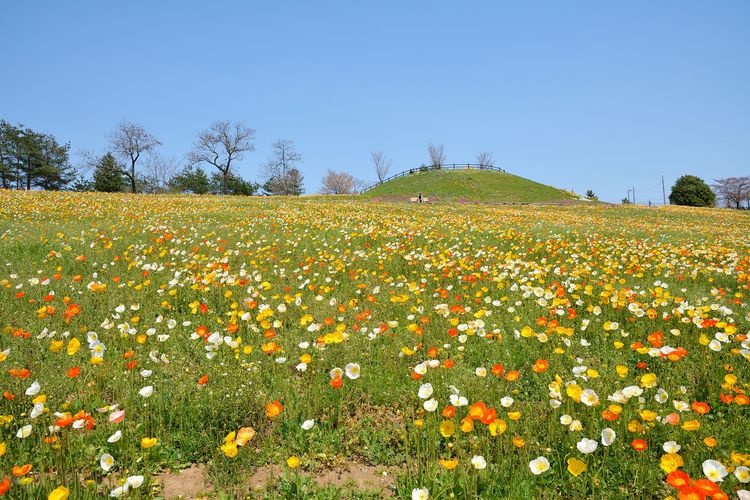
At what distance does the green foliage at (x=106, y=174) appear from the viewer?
63662mm

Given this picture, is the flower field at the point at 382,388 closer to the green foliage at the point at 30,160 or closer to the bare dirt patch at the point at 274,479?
the bare dirt patch at the point at 274,479

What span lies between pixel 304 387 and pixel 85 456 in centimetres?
156

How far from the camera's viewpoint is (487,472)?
8.52 feet

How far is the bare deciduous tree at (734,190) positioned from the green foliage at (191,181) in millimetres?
100208

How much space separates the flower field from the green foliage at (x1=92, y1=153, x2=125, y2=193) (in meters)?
68.0

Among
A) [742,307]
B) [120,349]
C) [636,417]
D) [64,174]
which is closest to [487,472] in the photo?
[636,417]

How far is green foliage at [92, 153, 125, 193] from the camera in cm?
6366

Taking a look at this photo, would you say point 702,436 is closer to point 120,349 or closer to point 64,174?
point 120,349

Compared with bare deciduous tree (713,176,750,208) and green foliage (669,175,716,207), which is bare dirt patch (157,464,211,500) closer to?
green foliage (669,175,716,207)

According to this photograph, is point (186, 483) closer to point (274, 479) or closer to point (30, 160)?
point (274, 479)

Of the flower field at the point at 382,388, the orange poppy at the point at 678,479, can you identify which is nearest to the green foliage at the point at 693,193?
the flower field at the point at 382,388

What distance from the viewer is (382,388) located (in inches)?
142

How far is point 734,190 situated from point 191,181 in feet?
341

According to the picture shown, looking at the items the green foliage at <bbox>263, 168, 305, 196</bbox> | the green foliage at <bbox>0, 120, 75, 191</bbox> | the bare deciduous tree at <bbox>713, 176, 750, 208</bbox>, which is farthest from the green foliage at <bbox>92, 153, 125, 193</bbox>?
the bare deciduous tree at <bbox>713, 176, 750, 208</bbox>
